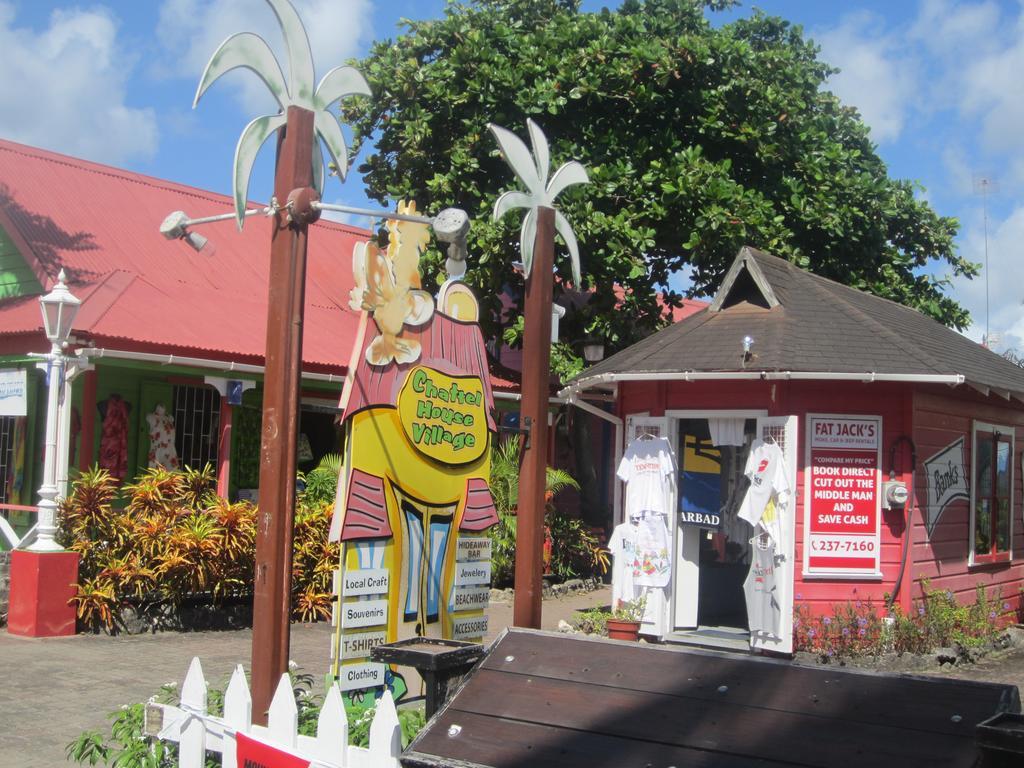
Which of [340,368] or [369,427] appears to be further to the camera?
[340,368]

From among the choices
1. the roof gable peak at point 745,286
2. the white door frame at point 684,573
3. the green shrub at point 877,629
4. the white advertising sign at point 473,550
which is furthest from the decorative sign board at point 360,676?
the roof gable peak at point 745,286

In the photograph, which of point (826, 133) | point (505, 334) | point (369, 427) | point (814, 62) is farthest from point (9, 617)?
point (814, 62)

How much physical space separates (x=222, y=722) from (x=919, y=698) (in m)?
3.34

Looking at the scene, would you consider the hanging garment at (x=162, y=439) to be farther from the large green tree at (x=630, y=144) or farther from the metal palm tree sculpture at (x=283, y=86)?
the metal palm tree sculpture at (x=283, y=86)

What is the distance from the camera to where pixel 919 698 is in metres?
3.62

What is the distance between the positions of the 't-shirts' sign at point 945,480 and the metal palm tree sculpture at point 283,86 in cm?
790

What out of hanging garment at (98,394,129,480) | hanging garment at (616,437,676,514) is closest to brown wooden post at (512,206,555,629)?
hanging garment at (616,437,676,514)

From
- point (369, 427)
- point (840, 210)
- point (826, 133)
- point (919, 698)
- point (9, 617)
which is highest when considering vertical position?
point (826, 133)

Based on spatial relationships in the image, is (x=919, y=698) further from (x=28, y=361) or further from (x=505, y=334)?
(x=505, y=334)

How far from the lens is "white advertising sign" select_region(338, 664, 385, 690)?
21.0 ft

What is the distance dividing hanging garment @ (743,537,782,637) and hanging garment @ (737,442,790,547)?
182 millimetres

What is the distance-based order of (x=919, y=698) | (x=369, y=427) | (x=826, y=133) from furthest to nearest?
1. (x=826, y=133)
2. (x=369, y=427)
3. (x=919, y=698)

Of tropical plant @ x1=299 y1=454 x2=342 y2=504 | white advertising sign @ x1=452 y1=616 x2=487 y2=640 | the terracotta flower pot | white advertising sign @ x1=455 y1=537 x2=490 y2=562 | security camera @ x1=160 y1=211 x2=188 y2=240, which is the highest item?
security camera @ x1=160 y1=211 x2=188 y2=240

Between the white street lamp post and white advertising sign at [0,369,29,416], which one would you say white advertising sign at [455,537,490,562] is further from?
white advertising sign at [0,369,29,416]
